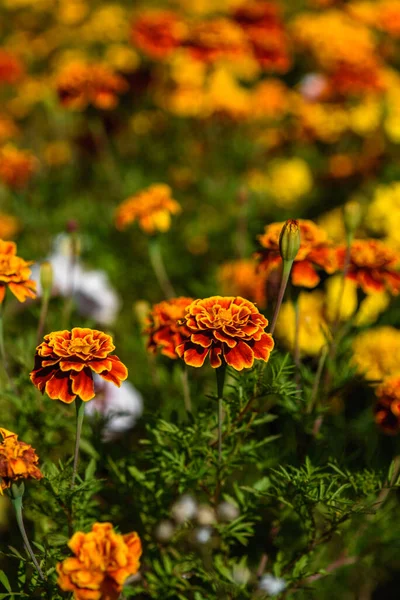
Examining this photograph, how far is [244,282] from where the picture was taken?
79.2 inches

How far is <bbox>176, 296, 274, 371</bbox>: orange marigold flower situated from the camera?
985mm

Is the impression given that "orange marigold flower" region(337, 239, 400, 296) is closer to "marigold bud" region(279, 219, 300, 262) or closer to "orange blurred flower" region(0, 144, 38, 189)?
"marigold bud" region(279, 219, 300, 262)

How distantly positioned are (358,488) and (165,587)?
0.40 m

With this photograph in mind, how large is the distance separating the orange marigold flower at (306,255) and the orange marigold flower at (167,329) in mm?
179

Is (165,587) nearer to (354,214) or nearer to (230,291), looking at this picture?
(354,214)

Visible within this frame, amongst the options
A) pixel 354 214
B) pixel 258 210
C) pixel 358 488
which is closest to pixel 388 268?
pixel 354 214

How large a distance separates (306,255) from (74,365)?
0.52 m

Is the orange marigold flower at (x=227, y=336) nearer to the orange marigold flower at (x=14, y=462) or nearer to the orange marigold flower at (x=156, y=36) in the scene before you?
the orange marigold flower at (x=14, y=462)

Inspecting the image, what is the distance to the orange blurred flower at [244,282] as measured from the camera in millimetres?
1872

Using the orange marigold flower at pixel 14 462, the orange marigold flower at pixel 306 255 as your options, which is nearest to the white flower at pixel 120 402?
the orange marigold flower at pixel 306 255

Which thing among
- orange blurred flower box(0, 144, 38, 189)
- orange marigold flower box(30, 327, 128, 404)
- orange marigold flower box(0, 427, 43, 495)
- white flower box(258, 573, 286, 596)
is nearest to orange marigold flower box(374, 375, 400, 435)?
white flower box(258, 573, 286, 596)

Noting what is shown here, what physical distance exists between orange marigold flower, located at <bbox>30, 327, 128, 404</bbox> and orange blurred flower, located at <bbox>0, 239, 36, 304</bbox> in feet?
0.70

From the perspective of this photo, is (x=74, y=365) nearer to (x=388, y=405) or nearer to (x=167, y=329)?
(x=167, y=329)

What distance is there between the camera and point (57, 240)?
8.45 ft
